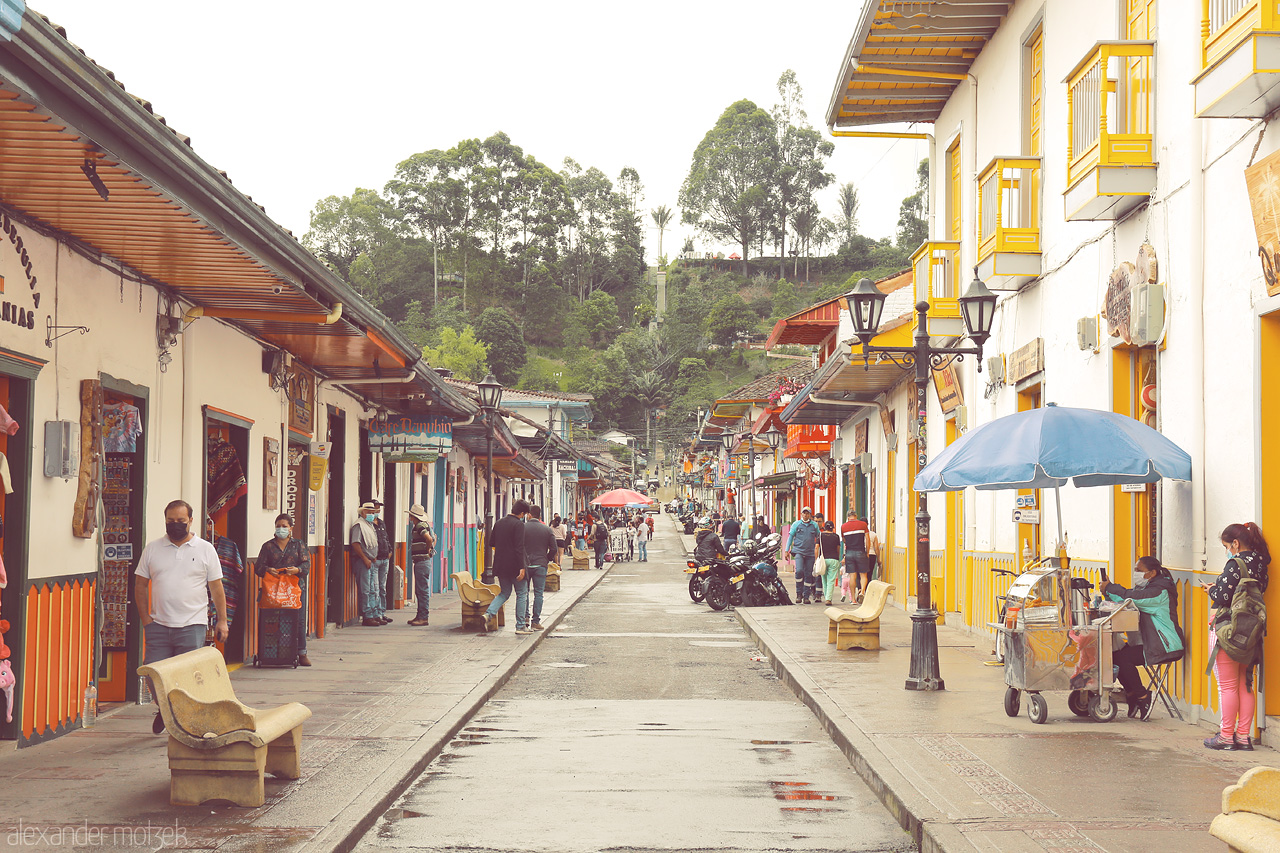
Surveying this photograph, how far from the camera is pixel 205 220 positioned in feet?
25.7

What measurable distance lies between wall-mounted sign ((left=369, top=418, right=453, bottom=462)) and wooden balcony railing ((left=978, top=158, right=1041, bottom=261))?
8.71 m

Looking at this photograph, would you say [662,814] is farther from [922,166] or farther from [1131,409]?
[922,166]

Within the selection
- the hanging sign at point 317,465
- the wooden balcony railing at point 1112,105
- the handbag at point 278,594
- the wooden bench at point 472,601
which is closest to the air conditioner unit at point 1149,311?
the wooden balcony railing at point 1112,105

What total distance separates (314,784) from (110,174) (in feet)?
11.8

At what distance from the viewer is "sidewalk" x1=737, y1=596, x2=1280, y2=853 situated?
6.18m

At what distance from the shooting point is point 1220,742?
333 inches

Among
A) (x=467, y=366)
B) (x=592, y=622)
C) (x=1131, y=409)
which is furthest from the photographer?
(x=467, y=366)

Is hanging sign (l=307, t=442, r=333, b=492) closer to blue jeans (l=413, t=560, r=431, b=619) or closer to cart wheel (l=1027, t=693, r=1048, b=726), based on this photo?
blue jeans (l=413, t=560, r=431, b=619)

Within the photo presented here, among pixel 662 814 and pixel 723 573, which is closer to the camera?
pixel 662 814

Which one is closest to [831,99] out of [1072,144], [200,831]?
[1072,144]

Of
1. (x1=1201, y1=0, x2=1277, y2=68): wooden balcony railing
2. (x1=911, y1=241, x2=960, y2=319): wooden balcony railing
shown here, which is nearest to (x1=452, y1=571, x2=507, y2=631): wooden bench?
(x1=911, y1=241, x2=960, y2=319): wooden balcony railing

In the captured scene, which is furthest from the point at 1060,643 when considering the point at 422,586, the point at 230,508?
the point at 422,586

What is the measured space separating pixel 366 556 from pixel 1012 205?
9.77 meters

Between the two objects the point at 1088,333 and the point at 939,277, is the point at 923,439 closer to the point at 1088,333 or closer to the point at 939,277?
the point at 1088,333
